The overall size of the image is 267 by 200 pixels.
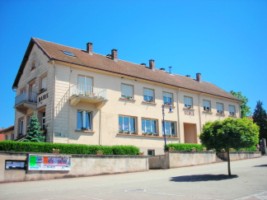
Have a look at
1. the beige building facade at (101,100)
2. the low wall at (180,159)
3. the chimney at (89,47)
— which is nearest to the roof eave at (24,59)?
the beige building facade at (101,100)

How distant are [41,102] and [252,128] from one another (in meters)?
17.3

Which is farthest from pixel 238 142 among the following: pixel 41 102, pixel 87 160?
pixel 41 102

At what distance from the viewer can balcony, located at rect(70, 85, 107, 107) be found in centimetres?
2560

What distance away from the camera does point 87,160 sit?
21.7 m

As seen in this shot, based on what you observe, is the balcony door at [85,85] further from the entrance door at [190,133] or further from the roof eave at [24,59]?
the entrance door at [190,133]

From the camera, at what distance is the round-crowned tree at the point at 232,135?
58.7ft

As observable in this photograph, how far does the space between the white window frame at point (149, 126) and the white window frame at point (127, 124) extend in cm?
109

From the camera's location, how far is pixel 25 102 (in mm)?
27531

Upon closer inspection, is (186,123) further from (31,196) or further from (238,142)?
(31,196)

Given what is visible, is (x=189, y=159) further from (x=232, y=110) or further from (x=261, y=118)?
(x=261, y=118)

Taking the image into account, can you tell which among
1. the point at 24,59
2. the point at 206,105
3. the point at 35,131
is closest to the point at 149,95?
the point at 206,105

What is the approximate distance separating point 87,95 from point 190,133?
15452 millimetres

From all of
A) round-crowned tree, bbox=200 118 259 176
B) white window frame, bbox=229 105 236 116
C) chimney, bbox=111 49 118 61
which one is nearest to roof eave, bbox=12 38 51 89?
chimney, bbox=111 49 118 61

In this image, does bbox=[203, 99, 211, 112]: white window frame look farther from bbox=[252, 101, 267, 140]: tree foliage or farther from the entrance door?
bbox=[252, 101, 267, 140]: tree foliage
